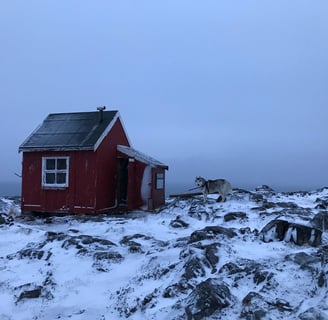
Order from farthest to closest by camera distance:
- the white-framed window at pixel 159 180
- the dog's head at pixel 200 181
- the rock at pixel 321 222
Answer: the white-framed window at pixel 159 180
the dog's head at pixel 200 181
the rock at pixel 321 222

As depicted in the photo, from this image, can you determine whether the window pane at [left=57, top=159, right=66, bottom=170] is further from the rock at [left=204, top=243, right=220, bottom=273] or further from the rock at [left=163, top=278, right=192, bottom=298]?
the rock at [left=163, top=278, right=192, bottom=298]

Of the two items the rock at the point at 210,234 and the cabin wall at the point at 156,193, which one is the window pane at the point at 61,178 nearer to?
the cabin wall at the point at 156,193

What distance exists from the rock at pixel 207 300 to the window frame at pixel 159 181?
11.4m

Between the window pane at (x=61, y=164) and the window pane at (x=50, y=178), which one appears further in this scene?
the window pane at (x=50, y=178)

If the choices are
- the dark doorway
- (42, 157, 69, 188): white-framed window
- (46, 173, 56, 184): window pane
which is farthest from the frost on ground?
the dark doorway

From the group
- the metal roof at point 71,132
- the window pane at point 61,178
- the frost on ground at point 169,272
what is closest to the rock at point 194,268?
the frost on ground at point 169,272

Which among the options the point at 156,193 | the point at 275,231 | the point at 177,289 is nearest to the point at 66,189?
the point at 156,193

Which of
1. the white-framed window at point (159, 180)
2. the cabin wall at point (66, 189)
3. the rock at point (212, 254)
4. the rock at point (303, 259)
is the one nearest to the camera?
the rock at point (303, 259)

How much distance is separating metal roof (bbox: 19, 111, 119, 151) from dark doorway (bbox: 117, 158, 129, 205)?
186 centimetres

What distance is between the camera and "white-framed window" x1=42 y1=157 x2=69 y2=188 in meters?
16.3

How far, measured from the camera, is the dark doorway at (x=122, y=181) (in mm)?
17816

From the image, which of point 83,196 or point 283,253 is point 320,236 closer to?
point 283,253

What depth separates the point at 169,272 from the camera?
320 inches

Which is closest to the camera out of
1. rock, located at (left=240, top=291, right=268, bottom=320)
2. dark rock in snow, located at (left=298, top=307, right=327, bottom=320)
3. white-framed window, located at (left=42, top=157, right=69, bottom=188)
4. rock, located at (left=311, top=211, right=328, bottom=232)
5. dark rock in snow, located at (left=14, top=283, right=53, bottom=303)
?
dark rock in snow, located at (left=298, top=307, right=327, bottom=320)
